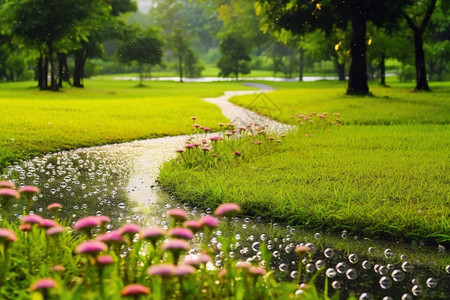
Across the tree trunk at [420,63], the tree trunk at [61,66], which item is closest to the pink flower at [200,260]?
the tree trunk at [420,63]

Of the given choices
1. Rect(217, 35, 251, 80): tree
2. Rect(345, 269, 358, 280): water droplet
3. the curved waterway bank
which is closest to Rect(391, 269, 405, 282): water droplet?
the curved waterway bank

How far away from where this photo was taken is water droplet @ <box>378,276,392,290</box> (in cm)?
290

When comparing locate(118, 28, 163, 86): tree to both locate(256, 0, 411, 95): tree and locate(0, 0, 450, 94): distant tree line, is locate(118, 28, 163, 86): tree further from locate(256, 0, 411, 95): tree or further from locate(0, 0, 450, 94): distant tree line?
locate(256, 0, 411, 95): tree

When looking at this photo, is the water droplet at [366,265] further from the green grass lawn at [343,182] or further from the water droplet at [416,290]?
the green grass lawn at [343,182]

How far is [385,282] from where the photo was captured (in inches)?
116

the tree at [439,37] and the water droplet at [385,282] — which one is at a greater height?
the tree at [439,37]

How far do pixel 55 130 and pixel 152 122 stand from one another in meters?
2.84

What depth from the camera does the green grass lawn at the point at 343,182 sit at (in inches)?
158

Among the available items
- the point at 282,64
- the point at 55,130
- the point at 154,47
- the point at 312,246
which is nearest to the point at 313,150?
the point at 312,246

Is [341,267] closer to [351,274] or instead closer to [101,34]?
[351,274]

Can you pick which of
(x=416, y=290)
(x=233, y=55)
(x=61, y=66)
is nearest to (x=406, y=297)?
(x=416, y=290)

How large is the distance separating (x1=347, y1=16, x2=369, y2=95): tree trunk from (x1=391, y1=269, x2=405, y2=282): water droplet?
1604 cm

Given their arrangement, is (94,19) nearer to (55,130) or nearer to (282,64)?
(55,130)

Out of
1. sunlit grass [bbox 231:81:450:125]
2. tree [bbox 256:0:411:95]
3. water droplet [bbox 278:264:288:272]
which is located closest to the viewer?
water droplet [bbox 278:264:288:272]
